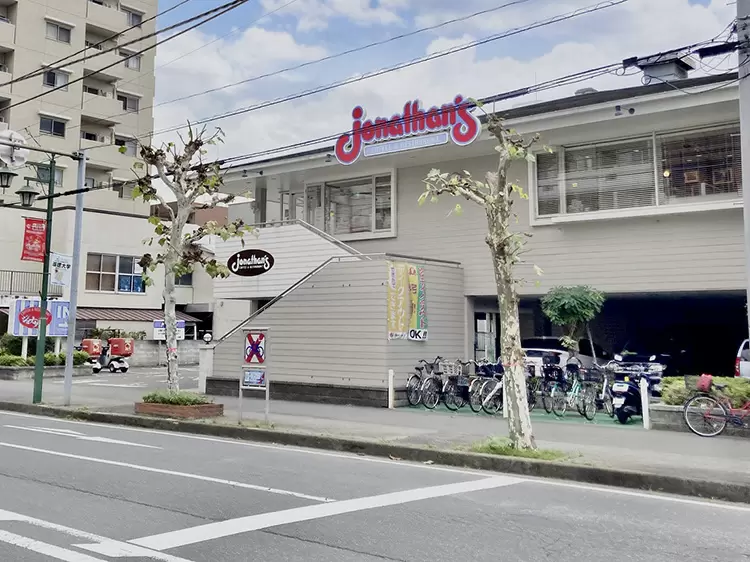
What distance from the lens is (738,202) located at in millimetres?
15664

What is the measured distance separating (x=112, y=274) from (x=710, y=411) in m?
31.6

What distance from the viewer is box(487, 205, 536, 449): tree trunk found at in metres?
10.3

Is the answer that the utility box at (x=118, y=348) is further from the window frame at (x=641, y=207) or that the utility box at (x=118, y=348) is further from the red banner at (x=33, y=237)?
the window frame at (x=641, y=207)

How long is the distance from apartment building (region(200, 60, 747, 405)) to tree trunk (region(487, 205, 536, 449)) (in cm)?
463

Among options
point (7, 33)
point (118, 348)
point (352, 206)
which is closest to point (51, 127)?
point (7, 33)

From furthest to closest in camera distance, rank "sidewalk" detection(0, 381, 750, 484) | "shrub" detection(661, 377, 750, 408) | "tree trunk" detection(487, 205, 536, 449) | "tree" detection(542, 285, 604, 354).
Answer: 1. "tree" detection(542, 285, 604, 354)
2. "shrub" detection(661, 377, 750, 408)
3. "tree trunk" detection(487, 205, 536, 449)
4. "sidewalk" detection(0, 381, 750, 484)

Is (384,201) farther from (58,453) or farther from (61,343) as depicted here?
(61,343)

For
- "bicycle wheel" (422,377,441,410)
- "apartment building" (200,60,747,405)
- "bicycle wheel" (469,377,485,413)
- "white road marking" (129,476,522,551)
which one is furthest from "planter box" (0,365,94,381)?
"white road marking" (129,476,522,551)

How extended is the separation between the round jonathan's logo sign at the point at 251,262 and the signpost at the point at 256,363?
7502mm

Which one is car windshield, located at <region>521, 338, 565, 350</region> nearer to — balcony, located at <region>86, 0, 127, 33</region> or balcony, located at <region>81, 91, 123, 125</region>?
balcony, located at <region>81, 91, 123, 125</region>

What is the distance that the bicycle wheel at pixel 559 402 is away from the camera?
15.4m

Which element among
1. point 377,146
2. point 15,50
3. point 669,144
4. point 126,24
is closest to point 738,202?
point 669,144

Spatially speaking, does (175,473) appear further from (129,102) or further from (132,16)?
(132,16)

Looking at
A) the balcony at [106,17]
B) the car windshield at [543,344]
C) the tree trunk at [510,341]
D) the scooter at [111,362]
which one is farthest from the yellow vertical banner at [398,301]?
the balcony at [106,17]
